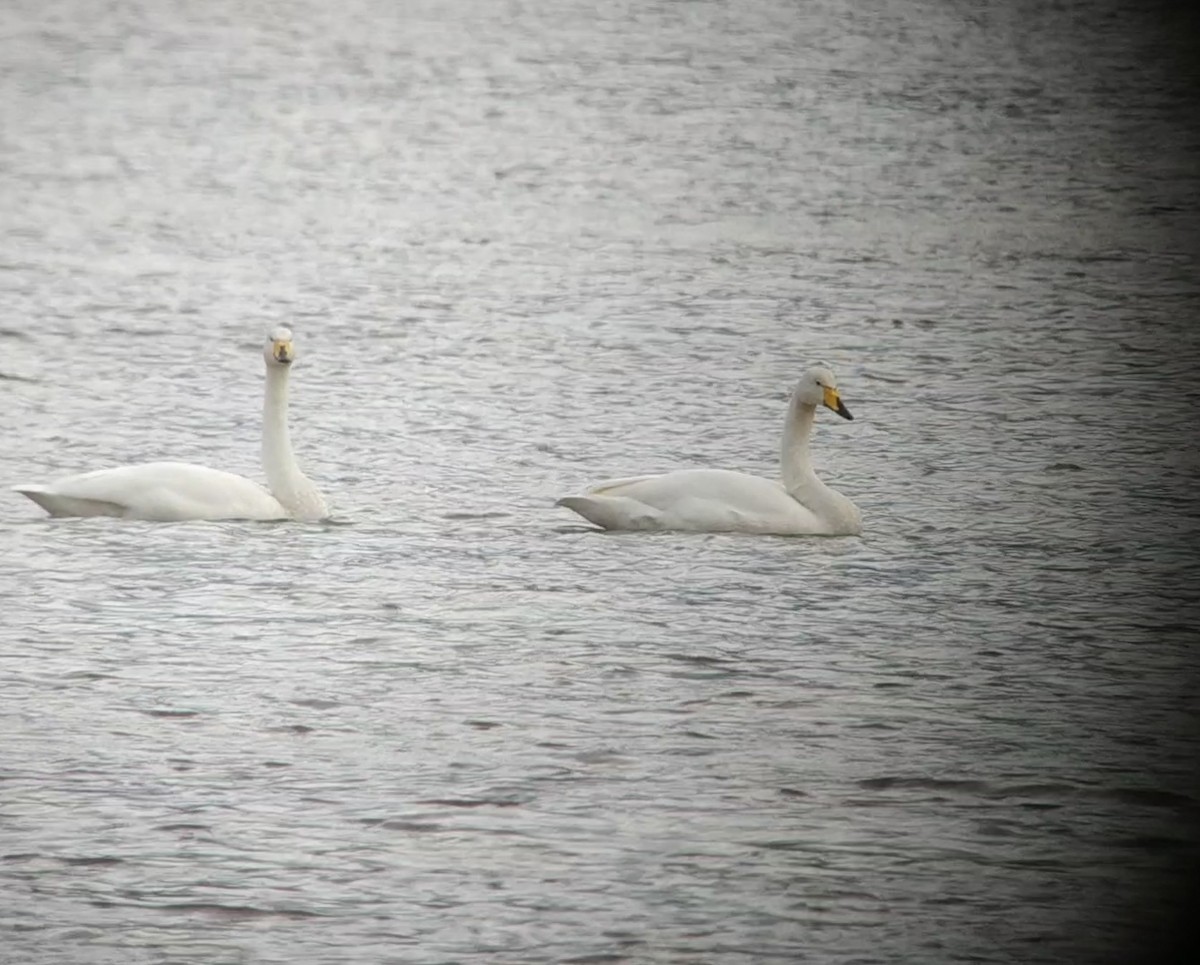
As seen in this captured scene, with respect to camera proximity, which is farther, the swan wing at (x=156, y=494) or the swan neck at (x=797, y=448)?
the swan neck at (x=797, y=448)

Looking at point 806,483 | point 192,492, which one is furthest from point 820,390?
point 192,492

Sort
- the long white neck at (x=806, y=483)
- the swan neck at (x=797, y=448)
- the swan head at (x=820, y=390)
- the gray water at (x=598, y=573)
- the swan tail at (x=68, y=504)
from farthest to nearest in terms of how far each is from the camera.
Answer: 1. the swan head at (x=820, y=390)
2. the swan neck at (x=797, y=448)
3. the long white neck at (x=806, y=483)
4. the swan tail at (x=68, y=504)
5. the gray water at (x=598, y=573)

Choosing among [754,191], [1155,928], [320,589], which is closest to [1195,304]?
[754,191]

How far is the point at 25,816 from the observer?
731 centimetres

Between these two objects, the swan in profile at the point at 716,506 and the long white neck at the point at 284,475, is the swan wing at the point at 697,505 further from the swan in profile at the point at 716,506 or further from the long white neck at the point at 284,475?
the long white neck at the point at 284,475

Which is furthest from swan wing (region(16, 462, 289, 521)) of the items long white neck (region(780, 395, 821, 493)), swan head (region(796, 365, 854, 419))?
swan head (region(796, 365, 854, 419))

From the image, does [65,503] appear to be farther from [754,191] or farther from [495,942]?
[754,191]

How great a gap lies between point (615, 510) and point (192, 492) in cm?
174

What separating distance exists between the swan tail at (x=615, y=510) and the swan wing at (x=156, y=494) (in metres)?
1.28

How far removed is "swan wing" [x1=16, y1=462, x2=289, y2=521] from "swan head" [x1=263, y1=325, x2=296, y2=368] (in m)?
0.60

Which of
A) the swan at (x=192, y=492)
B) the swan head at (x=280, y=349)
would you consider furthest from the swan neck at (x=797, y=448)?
the swan head at (x=280, y=349)

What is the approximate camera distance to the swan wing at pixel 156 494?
10.9 meters

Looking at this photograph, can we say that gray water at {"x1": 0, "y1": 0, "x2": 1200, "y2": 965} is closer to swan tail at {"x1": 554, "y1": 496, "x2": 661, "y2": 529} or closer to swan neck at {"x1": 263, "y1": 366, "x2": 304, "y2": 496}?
swan tail at {"x1": 554, "y1": 496, "x2": 661, "y2": 529}

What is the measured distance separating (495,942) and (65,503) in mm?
5023
